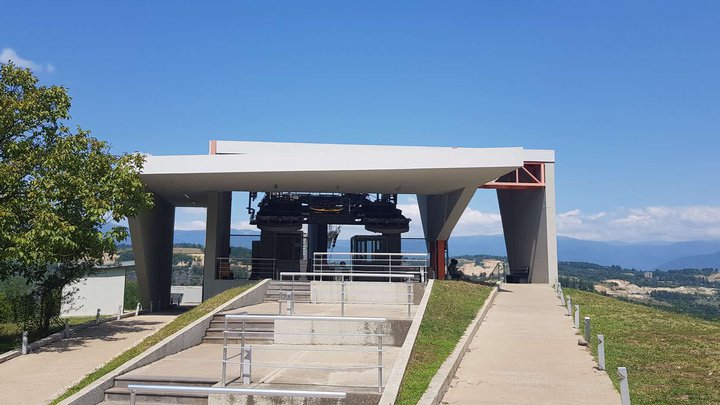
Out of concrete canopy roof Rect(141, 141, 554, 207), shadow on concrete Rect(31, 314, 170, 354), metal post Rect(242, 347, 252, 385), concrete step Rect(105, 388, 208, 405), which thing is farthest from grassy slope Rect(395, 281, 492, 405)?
shadow on concrete Rect(31, 314, 170, 354)

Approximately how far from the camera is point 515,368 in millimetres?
9250

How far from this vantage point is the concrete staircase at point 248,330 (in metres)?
11.3

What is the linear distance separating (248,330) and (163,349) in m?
1.93

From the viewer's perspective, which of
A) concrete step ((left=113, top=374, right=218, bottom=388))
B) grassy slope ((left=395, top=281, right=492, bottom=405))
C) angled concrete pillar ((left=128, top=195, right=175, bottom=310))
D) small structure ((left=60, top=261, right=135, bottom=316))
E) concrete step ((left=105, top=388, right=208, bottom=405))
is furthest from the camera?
small structure ((left=60, top=261, right=135, bottom=316))

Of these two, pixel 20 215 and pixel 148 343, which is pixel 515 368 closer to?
pixel 148 343

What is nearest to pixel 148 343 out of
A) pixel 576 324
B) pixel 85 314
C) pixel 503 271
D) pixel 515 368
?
pixel 515 368

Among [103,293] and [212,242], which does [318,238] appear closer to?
[212,242]

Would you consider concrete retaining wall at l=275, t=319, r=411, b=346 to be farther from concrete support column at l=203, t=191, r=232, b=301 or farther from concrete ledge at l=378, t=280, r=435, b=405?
concrete support column at l=203, t=191, r=232, b=301

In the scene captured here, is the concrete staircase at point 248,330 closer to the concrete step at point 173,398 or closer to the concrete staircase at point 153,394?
the concrete staircase at point 153,394

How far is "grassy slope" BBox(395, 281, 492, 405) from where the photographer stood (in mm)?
7695

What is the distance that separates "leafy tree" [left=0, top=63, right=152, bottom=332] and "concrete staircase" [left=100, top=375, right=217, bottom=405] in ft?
17.5

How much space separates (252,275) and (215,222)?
9.29 feet

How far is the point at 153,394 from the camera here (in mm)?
7469

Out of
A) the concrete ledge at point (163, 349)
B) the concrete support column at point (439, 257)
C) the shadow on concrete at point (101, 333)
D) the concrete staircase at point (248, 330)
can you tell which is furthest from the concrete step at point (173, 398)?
the concrete support column at point (439, 257)
